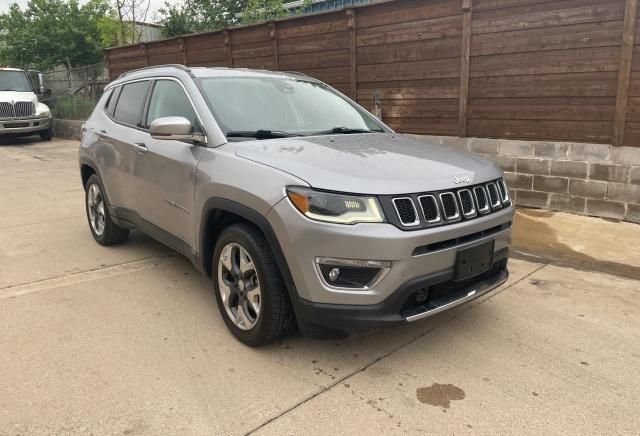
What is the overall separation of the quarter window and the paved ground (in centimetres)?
137

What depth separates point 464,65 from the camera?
22.8ft

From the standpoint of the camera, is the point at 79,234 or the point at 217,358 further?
the point at 79,234

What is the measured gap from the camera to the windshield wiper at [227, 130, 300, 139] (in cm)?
348

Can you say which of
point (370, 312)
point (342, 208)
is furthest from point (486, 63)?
point (370, 312)

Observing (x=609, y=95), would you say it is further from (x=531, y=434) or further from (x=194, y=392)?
(x=194, y=392)

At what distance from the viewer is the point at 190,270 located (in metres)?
4.69

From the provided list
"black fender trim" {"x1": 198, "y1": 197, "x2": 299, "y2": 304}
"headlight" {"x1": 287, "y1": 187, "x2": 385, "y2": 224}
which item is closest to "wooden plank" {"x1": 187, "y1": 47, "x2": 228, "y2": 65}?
"black fender trim" {"x1": 198, "y1": 197, "x2": 299, "y2": 304}

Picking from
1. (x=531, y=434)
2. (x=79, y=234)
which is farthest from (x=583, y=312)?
(x=79, y=234)

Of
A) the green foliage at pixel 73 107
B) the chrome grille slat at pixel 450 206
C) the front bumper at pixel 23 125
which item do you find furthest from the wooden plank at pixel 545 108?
the front bumper at pixel 23 125

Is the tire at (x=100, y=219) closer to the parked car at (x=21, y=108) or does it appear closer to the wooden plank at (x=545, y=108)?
the wooden plank at (x=545, y=108)

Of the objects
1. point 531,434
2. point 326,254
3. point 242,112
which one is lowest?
point 531,434

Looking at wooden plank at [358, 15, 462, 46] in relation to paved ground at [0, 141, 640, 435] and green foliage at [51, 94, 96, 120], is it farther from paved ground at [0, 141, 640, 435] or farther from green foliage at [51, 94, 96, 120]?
green foliage at [51, 94, 96, 120]

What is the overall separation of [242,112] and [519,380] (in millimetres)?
2439

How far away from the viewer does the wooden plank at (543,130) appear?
238 inches
